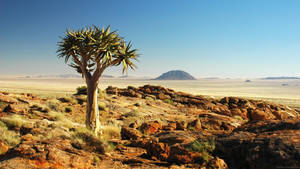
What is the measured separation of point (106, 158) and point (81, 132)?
2047 mm

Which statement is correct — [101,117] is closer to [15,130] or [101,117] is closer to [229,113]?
[15,130]

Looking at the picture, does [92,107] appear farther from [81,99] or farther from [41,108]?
[81,99]

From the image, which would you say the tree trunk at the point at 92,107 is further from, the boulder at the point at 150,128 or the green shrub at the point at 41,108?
the green shrub at the point at 41,108

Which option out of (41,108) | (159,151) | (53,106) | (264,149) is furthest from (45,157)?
(53,106)

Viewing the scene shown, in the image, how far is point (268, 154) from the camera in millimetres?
4285

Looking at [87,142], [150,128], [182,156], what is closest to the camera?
[182,156]

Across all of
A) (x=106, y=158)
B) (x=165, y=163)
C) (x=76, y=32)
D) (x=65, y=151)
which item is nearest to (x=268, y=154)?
(x=165, y=163)

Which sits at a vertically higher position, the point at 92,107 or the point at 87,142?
the point at 92,107

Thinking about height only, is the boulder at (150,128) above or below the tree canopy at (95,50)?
below

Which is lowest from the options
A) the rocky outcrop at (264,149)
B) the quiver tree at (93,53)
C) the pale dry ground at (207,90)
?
the pale dry ground at (207,90)

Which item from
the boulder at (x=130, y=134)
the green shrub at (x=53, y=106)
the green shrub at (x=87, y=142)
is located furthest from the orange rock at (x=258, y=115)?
the green shrub at (x=53, y=106)

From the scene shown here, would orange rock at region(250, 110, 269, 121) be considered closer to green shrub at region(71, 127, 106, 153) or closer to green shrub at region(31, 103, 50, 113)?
green shrub at region(71, 127, 106, 153)

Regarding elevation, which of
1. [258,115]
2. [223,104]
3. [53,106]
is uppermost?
[53,106]

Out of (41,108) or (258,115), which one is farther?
(258,115)
